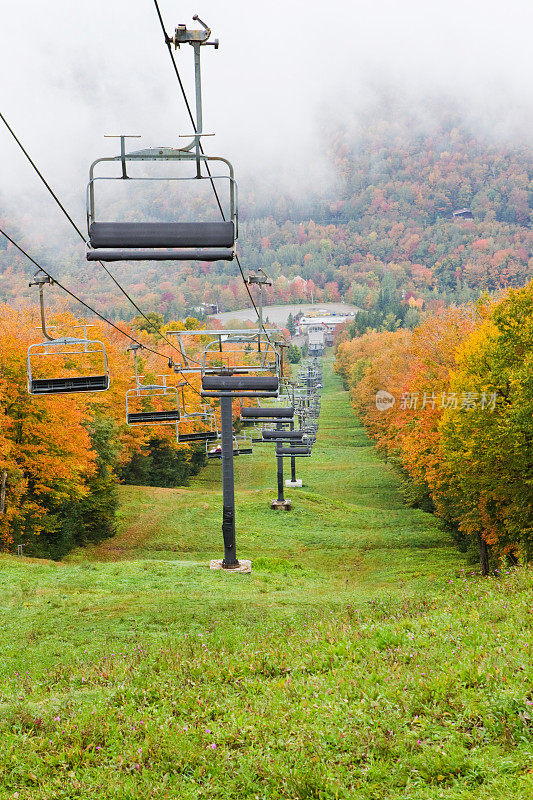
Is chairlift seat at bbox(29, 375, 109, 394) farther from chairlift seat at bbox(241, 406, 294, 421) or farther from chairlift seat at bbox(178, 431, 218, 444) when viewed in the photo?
chairlift seat at bbox(241, 406, 294, 421)

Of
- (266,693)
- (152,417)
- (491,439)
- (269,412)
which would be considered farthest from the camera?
(269,412)

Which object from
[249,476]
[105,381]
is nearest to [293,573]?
[105,381]

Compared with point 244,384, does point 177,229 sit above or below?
above

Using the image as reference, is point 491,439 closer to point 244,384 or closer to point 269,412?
point 244,384

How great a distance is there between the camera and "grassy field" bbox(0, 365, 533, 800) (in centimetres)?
639

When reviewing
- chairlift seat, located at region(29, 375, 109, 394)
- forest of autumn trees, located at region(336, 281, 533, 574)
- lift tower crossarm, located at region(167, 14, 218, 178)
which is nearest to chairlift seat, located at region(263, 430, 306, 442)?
forest of autumn trees, located at region(336, 281, 533, 574)

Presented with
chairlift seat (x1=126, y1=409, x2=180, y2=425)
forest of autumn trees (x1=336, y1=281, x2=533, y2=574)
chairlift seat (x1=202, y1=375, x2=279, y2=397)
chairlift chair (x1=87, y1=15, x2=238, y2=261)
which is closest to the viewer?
chairlift chair (x1=87, y1=15, x2=238, y2=261)

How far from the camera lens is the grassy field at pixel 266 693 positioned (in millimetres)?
6391

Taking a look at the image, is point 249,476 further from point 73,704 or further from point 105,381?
point 73,704

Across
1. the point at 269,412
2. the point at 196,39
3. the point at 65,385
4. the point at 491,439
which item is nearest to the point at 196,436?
the point at 269,412

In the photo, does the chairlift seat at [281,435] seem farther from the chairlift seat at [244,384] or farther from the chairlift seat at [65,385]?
the chairlift seat at [65,385]

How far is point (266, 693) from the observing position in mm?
8461

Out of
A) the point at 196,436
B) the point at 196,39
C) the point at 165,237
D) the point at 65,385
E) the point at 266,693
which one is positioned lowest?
the point at 196,436

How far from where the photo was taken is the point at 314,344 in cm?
19538
